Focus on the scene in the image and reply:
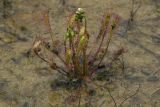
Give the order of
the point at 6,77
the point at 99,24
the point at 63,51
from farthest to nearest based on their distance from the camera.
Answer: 1. the point at 99,24
2. the point at 63,51
3. the point at 6,77

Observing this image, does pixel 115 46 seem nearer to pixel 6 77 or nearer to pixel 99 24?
pixel 99 24

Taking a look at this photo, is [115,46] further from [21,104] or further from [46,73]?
[21,104]

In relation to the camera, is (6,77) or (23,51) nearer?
(6,77)

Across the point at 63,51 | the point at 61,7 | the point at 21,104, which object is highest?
the point at 61,7

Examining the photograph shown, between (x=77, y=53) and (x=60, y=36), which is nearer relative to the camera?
(x=77, y=53)

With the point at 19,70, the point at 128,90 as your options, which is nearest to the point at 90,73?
the point at 128,90

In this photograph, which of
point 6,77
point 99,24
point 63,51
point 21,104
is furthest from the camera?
point 99,24

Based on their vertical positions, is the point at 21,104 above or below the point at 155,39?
below

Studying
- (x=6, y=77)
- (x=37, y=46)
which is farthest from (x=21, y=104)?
(x=37, y=46)
